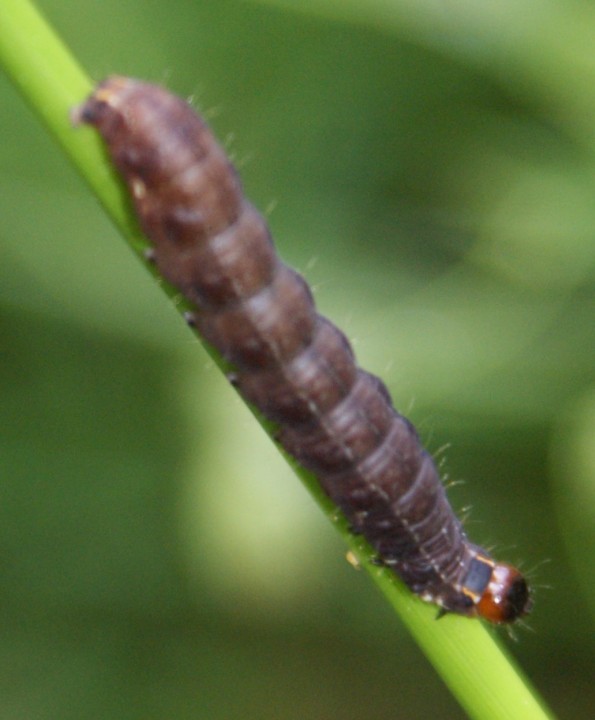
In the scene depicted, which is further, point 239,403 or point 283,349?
point 239,403

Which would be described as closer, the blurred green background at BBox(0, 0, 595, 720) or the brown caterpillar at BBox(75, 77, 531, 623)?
the brown caterpillar at BBox(75, 77, 531, 623)

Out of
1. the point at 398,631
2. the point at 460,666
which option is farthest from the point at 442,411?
the point at 460,666

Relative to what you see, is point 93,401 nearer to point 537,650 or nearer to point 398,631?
point 398,631

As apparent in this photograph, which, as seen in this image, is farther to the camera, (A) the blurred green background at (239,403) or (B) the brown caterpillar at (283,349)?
(A) the blurred green background at (239,403)

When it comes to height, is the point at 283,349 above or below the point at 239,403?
above
